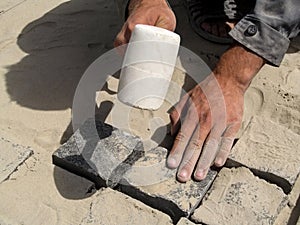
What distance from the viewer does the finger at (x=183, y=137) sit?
7.14 feet

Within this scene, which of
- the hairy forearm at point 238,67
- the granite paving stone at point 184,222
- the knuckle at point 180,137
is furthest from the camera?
the hairy forearm at point 238,67

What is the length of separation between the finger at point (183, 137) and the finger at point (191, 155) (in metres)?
0.02

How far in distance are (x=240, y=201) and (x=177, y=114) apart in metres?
0.51

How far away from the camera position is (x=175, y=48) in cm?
215

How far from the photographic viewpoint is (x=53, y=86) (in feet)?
9.04

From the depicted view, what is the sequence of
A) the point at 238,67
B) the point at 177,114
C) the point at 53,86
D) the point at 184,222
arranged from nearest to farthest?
the point at 184,222 < the point at 177,114 < the point at 238,67 < the point at 53,86

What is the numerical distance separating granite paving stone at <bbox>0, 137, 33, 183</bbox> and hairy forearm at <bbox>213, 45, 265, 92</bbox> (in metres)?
0.95

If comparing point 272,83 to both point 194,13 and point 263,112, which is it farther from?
point 194,13

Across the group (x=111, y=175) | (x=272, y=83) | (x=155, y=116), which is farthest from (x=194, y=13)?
(x=111, y=175)

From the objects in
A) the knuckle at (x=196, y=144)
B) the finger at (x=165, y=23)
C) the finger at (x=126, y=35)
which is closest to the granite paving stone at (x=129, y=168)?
the knuckle at (x=196, y=144)

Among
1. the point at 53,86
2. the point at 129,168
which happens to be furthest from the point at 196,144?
the point at 53,86

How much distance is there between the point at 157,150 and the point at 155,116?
330 mm

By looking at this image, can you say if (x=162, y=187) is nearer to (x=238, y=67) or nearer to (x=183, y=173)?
(x=183, y=173)

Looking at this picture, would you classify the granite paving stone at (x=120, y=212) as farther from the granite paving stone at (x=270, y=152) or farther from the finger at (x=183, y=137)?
the granite paving stone at (x=270, y=152)
